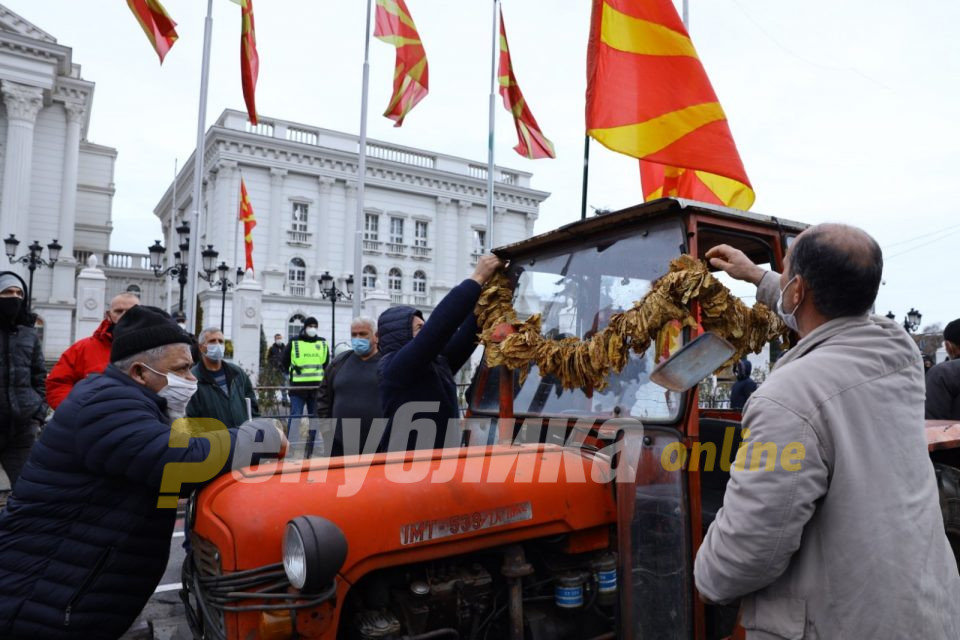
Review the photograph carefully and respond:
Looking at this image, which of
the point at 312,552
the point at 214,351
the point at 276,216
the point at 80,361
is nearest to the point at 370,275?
the point at 276,216

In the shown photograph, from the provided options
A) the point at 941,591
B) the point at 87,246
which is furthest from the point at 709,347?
the point at 87,246

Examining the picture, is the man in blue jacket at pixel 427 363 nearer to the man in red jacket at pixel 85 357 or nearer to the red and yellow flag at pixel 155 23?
the man in red jacket at pixel 85 357

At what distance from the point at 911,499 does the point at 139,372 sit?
7.96 ft

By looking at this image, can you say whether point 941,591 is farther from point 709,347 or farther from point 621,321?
point 621,321

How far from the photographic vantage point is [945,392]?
5.18 meters

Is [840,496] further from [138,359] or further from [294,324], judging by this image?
[294,324]

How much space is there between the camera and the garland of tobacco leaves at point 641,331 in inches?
93.3

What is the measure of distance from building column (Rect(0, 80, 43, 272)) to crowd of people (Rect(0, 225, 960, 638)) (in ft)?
109

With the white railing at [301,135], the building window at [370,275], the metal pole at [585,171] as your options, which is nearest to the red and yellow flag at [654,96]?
the metal pole at [585,171]

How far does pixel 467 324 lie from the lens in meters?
3.56

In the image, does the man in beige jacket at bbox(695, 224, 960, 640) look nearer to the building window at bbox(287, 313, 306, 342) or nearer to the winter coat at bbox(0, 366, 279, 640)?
the winter coat at bbox(0, 366, 279, 640)

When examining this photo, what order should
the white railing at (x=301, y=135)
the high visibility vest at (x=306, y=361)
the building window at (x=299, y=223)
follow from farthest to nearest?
1. the white railing at (x=301, y=135)
2. the building window at (x=299, y=223)
3. the high visibility vest at (x=306, y=361)

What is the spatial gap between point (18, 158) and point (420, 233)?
73.5 feet

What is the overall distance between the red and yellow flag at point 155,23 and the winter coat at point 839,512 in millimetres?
10486
